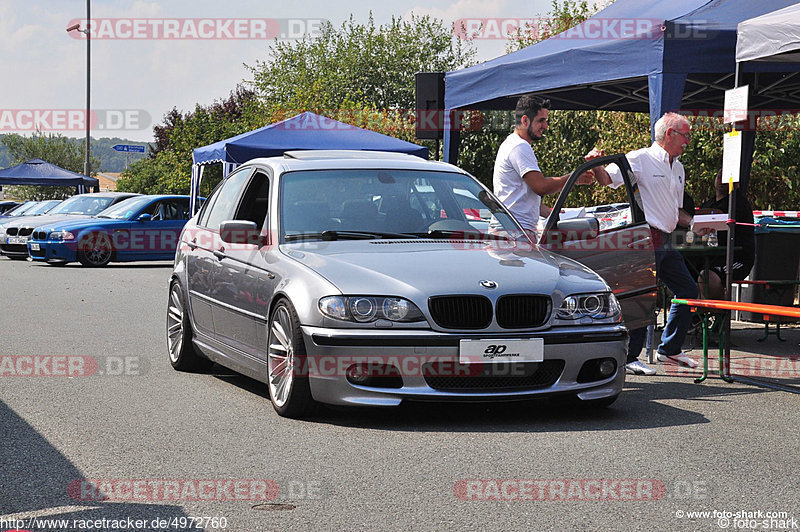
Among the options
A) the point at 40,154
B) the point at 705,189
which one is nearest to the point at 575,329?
the point at 705,189

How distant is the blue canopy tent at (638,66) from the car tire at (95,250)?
1217 cm

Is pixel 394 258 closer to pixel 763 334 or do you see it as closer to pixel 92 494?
pixel 92 494

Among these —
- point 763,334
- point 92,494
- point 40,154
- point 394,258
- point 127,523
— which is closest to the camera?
point 127,523

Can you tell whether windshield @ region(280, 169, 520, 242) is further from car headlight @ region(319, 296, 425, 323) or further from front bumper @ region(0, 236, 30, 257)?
front bumper @ region(0, 236, 30, 257)

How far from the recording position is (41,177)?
42.0 meters

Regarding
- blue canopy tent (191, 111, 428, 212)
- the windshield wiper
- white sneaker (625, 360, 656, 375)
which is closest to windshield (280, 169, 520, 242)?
the windshield wiper

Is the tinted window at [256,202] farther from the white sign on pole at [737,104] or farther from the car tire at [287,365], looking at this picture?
the white sign on pole at [737,104]

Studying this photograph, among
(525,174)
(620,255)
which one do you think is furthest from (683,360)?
(525,174)

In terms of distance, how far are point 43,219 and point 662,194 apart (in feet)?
67.2

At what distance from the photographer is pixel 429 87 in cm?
1442

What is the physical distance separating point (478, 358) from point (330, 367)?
2.64 feet

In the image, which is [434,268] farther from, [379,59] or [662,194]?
[379,59]

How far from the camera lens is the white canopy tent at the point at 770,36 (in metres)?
8.03

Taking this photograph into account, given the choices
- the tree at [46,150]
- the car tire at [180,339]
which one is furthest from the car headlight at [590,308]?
the tree at [46,150]
